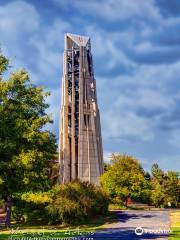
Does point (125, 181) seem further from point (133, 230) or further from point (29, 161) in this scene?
point (29, 161)

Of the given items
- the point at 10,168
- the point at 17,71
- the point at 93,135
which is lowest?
the point at 10,168

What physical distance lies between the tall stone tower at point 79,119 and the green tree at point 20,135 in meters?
57.0

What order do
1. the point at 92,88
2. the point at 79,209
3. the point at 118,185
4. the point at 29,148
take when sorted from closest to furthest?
1. the point at 29,148
2. the point at 79,209
3. the point at 118,185
4. the point at 92,88

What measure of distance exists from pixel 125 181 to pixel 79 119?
24.3 metres

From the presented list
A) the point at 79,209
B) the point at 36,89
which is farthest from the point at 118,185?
the point at 36,89

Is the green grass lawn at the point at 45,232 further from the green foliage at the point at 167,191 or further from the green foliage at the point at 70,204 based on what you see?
the green foliage at the point at 167,191

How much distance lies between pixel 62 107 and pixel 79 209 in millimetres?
54870

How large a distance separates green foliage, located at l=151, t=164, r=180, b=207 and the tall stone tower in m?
14.1

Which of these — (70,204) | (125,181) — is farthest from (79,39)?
(70,204)

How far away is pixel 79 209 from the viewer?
→ 1583 inches

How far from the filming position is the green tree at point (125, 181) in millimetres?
71438

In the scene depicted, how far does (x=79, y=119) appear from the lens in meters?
92.0

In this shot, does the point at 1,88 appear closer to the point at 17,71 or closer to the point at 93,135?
the point at 17,71

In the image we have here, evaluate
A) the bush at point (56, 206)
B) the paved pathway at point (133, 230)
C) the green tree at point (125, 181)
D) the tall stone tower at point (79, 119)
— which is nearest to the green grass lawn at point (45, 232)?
the paved pathway at point (133, 230)
